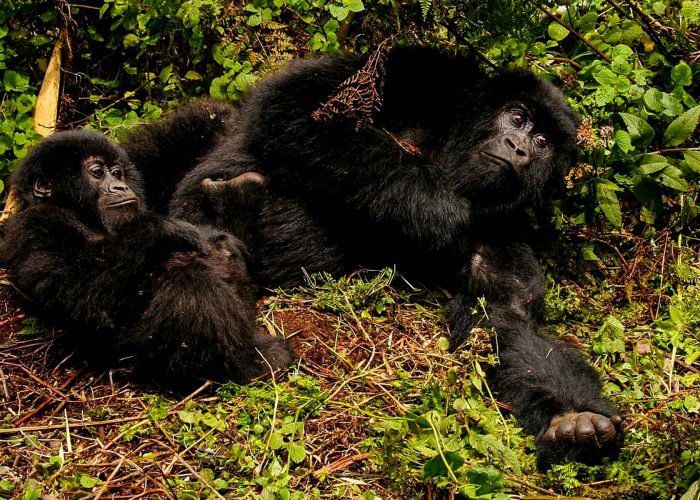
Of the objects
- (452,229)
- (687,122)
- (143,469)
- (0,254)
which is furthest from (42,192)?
(687,122)

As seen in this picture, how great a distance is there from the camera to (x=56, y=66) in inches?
249

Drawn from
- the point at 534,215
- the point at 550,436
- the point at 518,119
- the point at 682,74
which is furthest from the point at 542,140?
the point at 550,436

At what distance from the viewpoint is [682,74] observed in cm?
571

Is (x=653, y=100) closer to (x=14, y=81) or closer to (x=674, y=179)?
(x=674, y=179)

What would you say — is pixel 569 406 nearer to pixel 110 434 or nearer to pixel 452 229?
pixel 452 229

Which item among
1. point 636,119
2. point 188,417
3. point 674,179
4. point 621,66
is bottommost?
point 188,417

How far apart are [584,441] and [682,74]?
3.04m

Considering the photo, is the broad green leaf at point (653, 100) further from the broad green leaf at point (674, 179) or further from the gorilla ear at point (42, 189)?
the gorilla ear at point (42, 189)

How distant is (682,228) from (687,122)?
739mm

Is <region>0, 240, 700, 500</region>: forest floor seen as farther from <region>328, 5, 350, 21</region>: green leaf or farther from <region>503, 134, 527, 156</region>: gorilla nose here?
<region>328, 5, 350, 21</region>: green leaf

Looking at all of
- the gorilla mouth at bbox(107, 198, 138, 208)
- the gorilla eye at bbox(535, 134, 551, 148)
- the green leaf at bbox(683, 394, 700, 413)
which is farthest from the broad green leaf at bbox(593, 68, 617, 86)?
the gorilla mouth at bbox(107, 198, 138, 208)

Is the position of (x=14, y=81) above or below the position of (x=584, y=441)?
above

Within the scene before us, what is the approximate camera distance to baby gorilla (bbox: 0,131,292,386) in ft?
13.7

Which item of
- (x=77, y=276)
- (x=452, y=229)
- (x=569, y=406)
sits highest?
(x=77, y=276)
